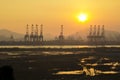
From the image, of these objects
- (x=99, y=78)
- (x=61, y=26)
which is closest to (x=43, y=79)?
(x=99, y=78)

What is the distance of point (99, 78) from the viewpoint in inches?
955

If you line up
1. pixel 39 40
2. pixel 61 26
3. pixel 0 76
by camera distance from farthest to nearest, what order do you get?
pixel 61 26 < pixel 39 40 < pixel 0 76

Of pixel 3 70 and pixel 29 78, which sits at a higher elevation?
pixel 3 70

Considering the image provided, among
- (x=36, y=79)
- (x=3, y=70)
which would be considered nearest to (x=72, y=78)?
(x=36, y=79)

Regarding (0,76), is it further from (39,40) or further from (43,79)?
(39,40)

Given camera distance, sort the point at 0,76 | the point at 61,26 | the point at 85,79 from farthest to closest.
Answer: the point at 61,26 → the point at 85,79 → the point at 0,76

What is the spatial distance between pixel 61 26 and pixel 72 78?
172m

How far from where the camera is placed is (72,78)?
24062 millimetres

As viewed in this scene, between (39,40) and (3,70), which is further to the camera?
(39,40)

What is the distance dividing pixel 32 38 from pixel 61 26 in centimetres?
2322

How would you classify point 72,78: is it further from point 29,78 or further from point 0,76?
point 0,76

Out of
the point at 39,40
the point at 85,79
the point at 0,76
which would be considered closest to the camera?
the point at 0,76

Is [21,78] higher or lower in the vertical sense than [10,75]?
lower

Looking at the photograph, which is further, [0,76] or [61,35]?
[61,35]
